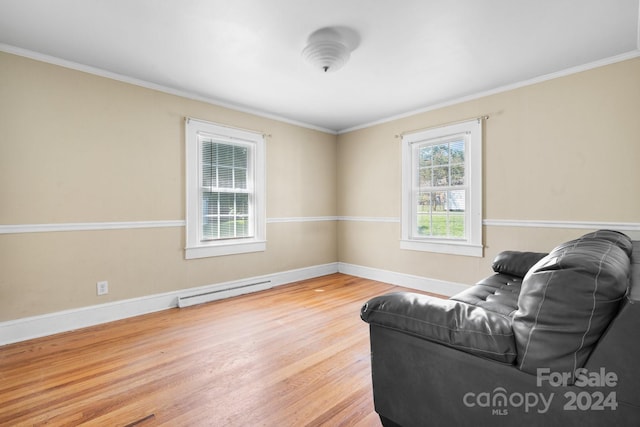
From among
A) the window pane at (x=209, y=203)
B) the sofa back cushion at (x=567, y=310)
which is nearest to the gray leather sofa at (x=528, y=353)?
the sofa back cushion at (x=567, y=310)

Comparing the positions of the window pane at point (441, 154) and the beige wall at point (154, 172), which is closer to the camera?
the beige wall at point (154, 172)

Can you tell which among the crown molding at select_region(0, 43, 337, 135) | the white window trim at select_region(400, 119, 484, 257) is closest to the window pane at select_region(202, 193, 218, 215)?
the crown molding at select_region(0, 43, 337, 135)

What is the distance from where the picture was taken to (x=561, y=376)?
3.42 ft

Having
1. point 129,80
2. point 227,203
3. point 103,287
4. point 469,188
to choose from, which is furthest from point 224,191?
point 469,188

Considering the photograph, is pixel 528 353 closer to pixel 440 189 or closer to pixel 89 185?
pixel 440 189

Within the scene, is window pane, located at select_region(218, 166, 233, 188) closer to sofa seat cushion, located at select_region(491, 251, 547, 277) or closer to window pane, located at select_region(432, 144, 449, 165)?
window pane, located at select_region(432, 144, 449, 165)

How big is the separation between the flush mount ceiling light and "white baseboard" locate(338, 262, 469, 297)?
298 cm

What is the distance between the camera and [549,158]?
10.7ft

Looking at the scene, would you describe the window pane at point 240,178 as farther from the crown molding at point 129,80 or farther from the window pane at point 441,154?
the window pane at point 441,154

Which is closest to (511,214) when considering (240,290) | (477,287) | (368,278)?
(477,287)

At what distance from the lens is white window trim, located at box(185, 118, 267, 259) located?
12.2ft

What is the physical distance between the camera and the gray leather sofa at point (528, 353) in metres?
0.98

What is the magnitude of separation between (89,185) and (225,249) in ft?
5.28

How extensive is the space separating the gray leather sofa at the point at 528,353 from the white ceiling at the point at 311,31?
191 cm
